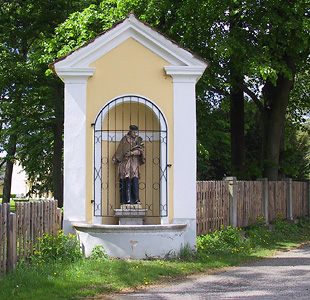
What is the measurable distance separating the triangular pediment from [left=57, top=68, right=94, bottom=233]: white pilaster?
0.70 ft

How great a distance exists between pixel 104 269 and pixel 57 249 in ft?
4.00

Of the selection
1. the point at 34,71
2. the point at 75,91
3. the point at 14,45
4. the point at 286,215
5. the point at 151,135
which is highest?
the point at 14,45

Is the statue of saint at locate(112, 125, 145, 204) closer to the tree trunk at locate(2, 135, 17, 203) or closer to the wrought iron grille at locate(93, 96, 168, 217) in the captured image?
the wrought iron grille at locate(93, 96, 168, 217)

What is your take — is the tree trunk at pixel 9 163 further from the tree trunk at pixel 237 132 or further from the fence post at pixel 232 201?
the fence post at pixel 232 201

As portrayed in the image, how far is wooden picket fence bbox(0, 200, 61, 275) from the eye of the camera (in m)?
8.36

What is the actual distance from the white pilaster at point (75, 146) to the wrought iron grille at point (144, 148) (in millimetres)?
302

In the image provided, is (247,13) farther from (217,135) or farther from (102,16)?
(217,135)

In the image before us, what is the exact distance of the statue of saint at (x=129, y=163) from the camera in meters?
11.0

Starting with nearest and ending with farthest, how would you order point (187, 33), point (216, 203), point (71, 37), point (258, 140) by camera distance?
1. point (216, 203)
2. point (187, 33)
3. point (71, 37)
4. point (258, 140)

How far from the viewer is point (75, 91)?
10688 millimetres

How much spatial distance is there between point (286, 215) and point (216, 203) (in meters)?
5.75

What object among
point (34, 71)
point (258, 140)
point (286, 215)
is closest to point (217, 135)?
point (258, 140)

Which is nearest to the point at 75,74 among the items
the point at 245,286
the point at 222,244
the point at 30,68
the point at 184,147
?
the point at 184,147

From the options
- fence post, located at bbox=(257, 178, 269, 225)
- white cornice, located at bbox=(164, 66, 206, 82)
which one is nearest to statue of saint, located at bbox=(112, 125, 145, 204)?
white cornice, located at bbox=(164, 66, 206, 82)
